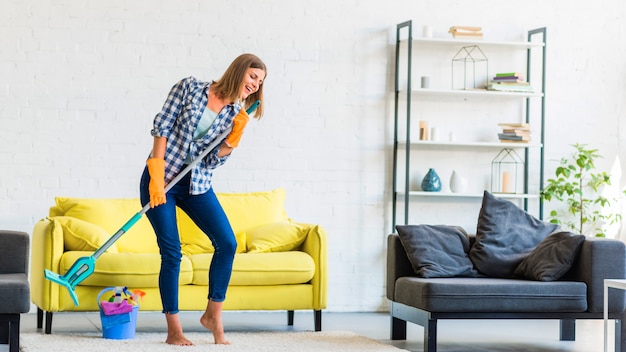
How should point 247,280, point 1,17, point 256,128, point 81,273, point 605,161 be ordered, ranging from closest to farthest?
point 81,273 < point 247,280 < point 1,17 < point 256,128 < point 605,161

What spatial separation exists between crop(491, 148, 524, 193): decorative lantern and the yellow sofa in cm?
175

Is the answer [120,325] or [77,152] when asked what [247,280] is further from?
[77,152]

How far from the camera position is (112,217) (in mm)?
5250

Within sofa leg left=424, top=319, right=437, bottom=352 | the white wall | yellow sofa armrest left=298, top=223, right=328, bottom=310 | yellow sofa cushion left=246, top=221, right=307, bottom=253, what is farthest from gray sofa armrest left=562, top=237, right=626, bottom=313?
the white wall

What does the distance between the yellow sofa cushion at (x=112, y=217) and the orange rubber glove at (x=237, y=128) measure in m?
1.31

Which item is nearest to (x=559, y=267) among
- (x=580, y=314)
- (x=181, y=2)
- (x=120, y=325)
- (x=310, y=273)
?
(x=580, y=314)

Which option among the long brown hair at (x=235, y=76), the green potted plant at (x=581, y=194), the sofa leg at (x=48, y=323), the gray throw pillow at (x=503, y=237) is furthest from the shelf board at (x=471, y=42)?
the sofa leg at (x=48, y=323)

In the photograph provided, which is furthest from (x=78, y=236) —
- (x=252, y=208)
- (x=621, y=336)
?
(x=621, y=336)

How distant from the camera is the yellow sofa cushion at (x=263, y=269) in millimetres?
4848

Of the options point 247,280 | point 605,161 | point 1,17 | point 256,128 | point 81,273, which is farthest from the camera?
point 605,161

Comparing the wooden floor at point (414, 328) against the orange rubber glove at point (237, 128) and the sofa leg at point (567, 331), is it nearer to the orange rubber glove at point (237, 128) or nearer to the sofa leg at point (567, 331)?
the sofa leg at point (567, 331)

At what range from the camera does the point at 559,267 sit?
14.7ft

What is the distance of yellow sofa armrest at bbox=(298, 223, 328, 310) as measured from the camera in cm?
499

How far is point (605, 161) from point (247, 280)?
124 inches
